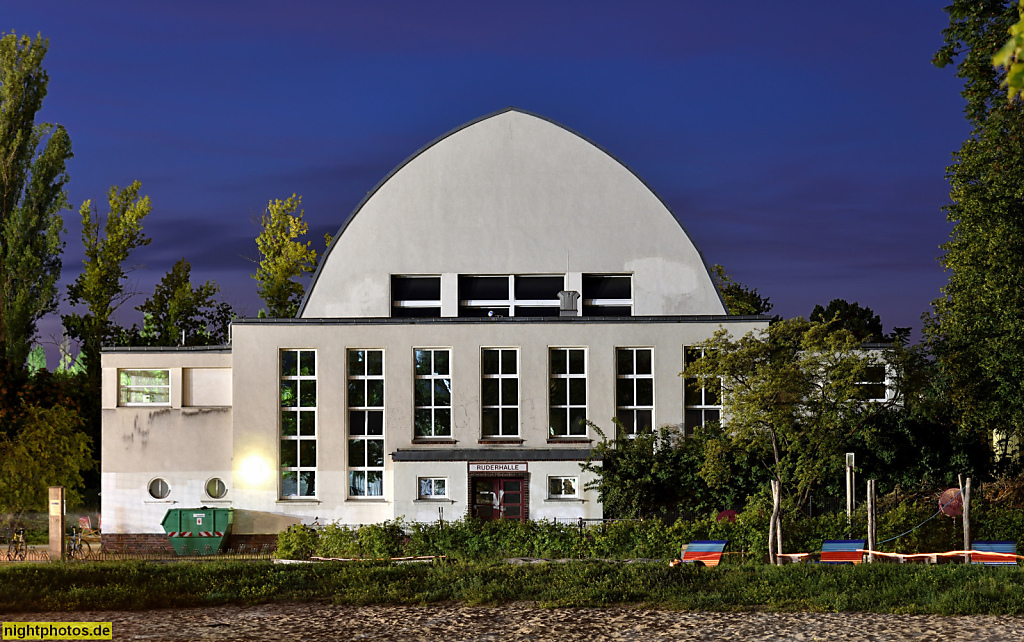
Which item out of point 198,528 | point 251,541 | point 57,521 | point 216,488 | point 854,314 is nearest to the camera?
point 57,521

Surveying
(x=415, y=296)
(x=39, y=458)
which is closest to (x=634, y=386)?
(x=415, y=296)

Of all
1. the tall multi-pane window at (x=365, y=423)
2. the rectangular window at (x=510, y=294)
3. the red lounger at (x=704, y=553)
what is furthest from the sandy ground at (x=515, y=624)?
the rectangular window at (x=510, y=294)

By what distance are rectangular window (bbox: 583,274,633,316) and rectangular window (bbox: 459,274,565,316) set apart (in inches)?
35.3

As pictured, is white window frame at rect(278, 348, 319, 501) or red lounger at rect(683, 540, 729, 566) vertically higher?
A: white window frame at rect(278, 348, 319, 501)

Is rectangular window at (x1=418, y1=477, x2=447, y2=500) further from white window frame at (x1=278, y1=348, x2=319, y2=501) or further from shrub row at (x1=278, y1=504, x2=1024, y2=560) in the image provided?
white window frame at (x1=278, y1=348, x2=319, y2=501)

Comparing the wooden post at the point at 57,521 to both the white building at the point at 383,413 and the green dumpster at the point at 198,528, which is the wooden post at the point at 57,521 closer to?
the green dumpster at the point at 198,528

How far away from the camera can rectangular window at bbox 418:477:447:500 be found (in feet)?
94.5

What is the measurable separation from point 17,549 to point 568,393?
1568cm

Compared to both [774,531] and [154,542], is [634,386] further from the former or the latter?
[154,542]

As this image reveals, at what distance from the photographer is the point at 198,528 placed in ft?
95.5

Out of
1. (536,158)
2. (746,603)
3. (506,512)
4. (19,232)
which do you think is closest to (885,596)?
(746,603)

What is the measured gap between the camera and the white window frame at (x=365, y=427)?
2969 centimetres

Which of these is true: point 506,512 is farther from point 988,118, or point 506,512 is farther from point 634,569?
point 988,118

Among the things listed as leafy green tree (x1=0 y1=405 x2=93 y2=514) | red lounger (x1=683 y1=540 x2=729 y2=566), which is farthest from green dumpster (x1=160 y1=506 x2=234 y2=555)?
red lounger (x1=683 y1=540 x2=729 y2=566)
